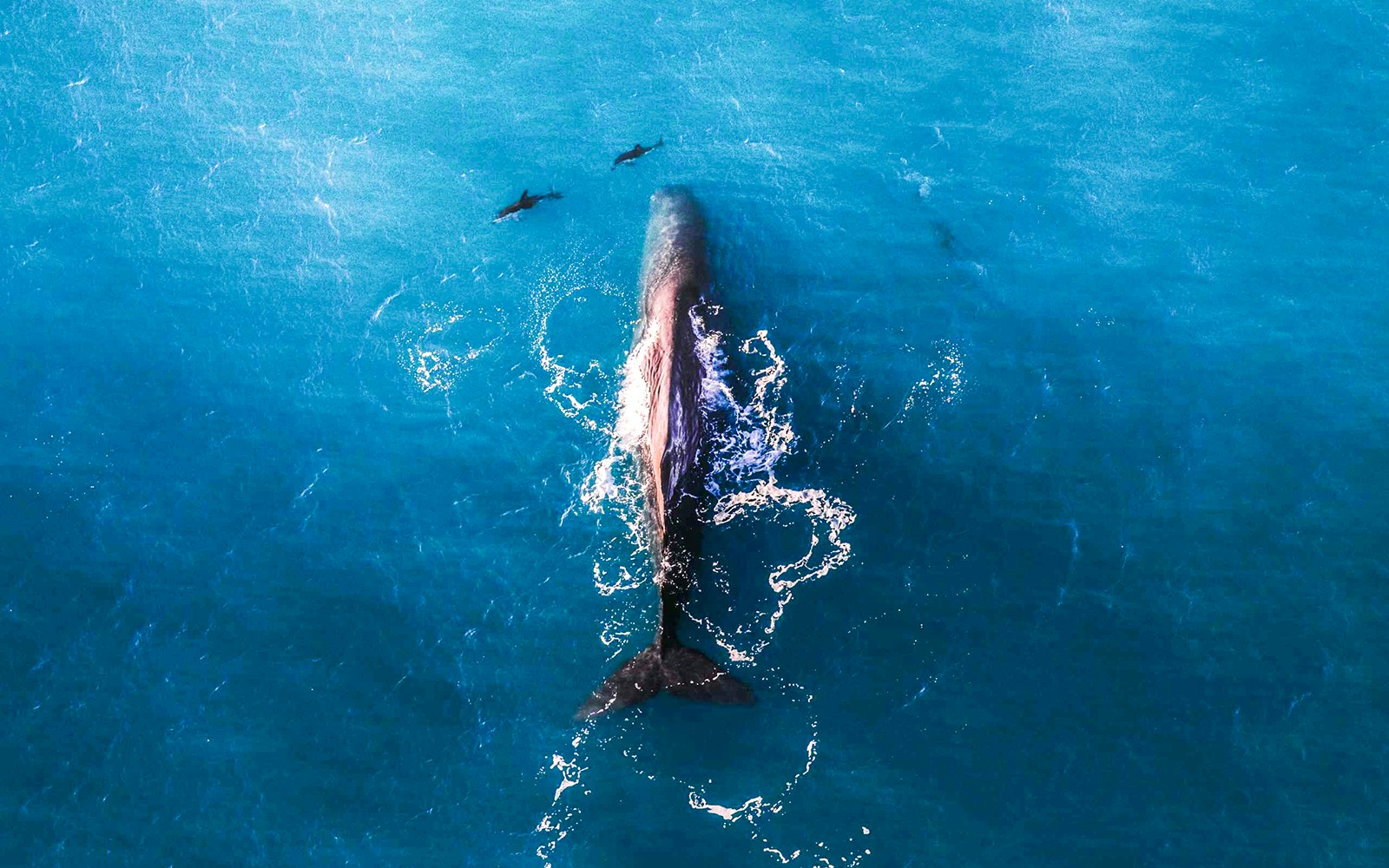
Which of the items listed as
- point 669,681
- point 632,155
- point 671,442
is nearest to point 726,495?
point 671,442

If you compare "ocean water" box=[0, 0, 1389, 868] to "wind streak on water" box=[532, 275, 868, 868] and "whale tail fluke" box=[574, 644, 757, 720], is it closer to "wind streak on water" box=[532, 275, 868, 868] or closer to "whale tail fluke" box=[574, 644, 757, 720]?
"wind streak on water" box=[532, 275, 868, 868]

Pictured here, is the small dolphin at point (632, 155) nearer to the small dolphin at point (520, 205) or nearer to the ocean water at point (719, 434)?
the ocean water at point (719, 434)

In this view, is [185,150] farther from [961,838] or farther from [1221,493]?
[1221,493]

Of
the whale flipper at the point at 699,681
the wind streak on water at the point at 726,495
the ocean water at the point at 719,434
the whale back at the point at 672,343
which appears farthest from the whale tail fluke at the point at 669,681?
the whale back at the point at 672,343

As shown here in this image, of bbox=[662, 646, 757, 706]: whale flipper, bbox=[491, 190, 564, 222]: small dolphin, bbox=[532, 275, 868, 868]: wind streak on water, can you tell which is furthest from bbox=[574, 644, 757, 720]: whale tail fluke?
bbox=[491, 190, 564, 222]: small dolphin

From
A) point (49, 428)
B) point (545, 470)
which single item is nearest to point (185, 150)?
point (49, 428)

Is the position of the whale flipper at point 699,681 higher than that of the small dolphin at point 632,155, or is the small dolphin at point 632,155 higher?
the small dolphin at point 632,155
